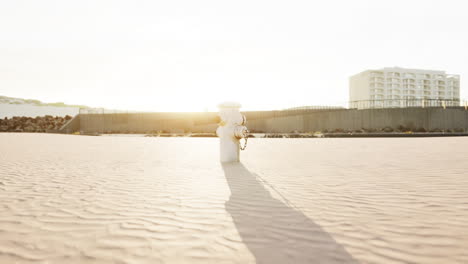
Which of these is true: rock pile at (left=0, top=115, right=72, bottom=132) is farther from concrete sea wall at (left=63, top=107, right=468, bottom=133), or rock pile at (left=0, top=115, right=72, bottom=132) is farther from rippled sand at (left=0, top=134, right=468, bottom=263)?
rippled sand at (left=0, top=134, right=468, bottom=263)

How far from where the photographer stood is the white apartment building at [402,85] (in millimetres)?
78062

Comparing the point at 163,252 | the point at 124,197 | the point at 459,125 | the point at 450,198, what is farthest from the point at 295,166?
the point at 459,125

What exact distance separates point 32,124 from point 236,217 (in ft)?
117

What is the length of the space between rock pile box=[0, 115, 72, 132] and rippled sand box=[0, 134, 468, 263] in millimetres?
29414

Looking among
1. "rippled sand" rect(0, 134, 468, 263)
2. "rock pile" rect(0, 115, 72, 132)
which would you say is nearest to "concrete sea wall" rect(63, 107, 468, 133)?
"rock pile" rect(0, 115, 72, 132)

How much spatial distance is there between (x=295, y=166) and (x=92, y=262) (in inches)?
207

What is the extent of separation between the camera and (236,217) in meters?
3.21

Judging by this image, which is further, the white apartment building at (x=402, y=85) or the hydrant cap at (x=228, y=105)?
the white apartment building at (x=402, y=85)

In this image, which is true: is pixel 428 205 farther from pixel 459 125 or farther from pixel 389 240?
pixel 459 125

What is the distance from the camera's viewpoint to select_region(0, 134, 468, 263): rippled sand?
2346mm

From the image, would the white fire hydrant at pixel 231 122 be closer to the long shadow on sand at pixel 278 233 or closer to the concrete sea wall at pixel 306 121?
the long shadow on sand at pixel 278 233

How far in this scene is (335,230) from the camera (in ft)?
9.14

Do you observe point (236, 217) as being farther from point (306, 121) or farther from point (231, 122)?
point (306, 121)

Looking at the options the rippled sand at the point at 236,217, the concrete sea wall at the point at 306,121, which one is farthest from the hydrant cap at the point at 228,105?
the concrete sea wall at the point at 306,121
